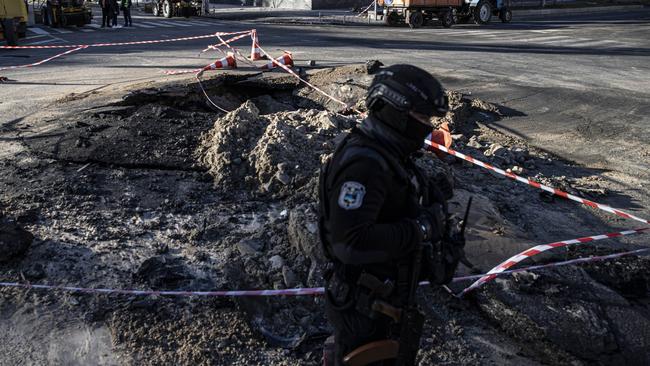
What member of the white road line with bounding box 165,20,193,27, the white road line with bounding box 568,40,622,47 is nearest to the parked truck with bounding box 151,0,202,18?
the white road line with bounding box 165,20,193,27


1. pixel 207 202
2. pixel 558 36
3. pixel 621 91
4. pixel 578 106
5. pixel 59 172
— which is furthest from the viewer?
pixel 558 36

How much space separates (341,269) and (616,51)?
19.1 metres

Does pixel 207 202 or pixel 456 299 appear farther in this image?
pixel 207 202

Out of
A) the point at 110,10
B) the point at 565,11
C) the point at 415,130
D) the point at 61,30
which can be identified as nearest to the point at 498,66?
the point at 415,130

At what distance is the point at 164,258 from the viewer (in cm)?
523

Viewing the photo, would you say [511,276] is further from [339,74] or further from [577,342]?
[339,74]

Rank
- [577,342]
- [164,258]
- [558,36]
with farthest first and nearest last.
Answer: [558,36] → [164,258] → [577,342]

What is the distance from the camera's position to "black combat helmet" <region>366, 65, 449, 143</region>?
2.72 meters

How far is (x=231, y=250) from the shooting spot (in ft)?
17.6

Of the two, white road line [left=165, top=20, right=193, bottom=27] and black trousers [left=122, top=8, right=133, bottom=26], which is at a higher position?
black trousers [left=122, top=8, right=133, bottom=26]

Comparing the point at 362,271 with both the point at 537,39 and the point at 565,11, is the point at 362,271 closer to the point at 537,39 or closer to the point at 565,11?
the point at 537,39

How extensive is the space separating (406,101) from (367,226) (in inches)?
23.6

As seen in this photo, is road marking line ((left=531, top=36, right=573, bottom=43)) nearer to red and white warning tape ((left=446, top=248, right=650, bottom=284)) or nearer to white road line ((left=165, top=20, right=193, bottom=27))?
white road line ((left=165, top=20, right=193, bottom=27))

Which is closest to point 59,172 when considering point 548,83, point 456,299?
point 456,299
